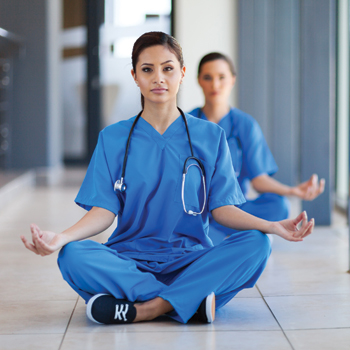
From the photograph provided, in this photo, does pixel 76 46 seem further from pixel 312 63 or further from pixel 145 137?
pixel 145 137

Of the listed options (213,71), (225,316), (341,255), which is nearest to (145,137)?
(225,316)

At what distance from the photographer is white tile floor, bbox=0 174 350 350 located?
5.40 feet

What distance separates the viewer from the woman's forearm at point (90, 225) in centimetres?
180

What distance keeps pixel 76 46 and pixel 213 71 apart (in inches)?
206

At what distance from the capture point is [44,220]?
3.88 meters

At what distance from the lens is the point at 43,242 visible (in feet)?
5.35

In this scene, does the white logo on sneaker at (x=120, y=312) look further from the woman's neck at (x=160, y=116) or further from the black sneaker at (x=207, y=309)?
the woman's neck at (x=160, y=116)

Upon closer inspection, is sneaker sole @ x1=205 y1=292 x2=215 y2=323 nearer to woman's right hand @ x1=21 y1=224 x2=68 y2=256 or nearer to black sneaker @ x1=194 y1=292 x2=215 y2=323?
black sneaker @ x1=194 y1=292 x2=215 y2=323

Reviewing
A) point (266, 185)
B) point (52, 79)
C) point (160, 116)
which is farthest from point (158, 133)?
point (52, 79)

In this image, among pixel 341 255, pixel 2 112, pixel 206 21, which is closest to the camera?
pixel 341 255

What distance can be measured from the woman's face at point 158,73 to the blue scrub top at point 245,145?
40.8 inches

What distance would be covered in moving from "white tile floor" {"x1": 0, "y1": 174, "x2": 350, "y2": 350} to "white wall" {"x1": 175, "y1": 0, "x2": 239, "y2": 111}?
280 centimetres

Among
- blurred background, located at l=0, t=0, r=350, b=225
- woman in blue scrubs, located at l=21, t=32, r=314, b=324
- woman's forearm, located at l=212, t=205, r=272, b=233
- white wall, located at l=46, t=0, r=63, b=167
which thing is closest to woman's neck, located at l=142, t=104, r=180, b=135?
woman in blue scrubs, located at l=21, t=32, r=314, b=324

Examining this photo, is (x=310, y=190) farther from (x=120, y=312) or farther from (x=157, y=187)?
(x=120, y=312)
